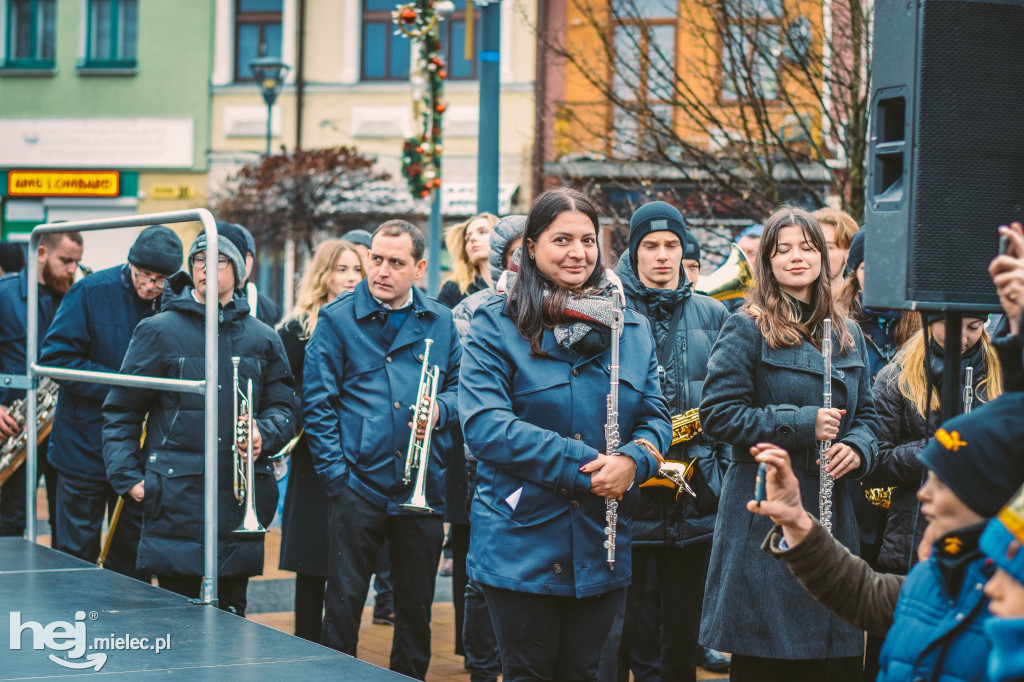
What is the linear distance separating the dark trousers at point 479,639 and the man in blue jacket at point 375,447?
1.08ft

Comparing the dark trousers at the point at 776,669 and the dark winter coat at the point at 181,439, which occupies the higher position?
the dark winter coat at the point at 181,439

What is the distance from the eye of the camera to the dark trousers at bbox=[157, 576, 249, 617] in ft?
18.3

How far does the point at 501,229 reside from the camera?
5.80 metres

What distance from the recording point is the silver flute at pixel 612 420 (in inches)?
156

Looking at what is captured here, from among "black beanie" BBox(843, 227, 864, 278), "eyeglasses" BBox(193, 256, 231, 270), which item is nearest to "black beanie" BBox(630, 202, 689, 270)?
"black beanie" BBox(843, 227, 864, 278)

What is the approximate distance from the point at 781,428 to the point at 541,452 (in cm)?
99

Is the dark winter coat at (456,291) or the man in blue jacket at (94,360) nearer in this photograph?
the man in blue jacket at (94,360)

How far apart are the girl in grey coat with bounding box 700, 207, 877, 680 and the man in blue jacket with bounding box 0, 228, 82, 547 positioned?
4147 millimetres

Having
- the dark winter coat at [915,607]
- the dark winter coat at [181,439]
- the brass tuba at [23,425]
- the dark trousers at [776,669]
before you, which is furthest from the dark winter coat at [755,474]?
the brass tuba at [23,425]

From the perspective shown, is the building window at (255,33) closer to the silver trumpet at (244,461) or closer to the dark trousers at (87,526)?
the dark trousers at (87,526)

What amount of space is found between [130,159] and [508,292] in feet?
69.9

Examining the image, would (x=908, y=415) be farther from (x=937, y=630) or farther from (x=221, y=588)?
(x=221, y=588)

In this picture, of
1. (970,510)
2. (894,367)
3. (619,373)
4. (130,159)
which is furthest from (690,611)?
(130,159)

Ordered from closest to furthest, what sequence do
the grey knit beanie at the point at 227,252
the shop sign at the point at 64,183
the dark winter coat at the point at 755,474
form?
the dark winter coat at the point at 755,474
the grey knit beanie at the point at 227,252
the shop sign at the point at 64,183
